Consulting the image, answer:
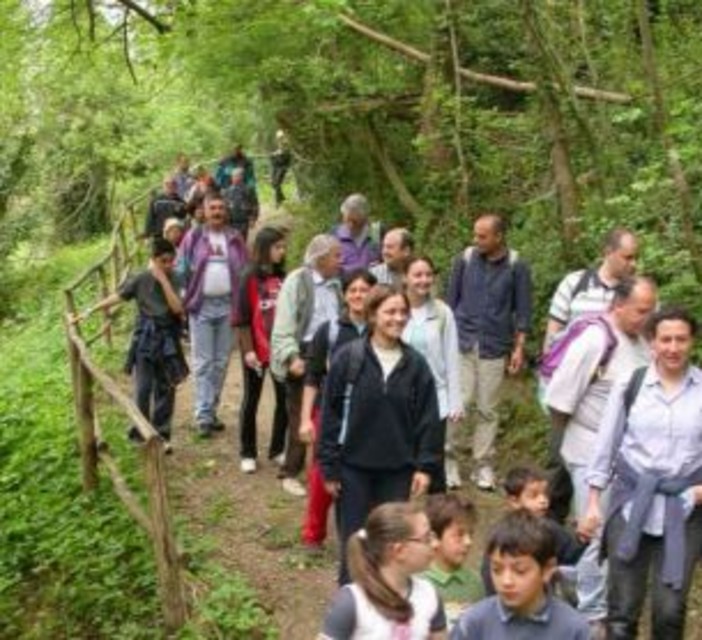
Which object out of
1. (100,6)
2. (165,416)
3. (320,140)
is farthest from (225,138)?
(165,416)

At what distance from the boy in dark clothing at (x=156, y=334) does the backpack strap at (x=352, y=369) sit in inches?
131

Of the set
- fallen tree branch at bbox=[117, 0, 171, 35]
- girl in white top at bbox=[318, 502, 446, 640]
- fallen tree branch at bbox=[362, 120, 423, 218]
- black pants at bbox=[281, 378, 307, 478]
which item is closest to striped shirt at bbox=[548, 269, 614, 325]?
black pants at bbox=[281, 378, 307, 478]

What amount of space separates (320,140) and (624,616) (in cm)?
1057

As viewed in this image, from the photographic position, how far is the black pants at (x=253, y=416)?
315 inches

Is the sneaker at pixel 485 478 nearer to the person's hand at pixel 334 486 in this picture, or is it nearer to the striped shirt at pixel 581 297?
the striped shirt at pixel 581 297

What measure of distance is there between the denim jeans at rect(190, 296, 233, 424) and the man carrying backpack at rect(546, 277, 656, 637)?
3840 mm

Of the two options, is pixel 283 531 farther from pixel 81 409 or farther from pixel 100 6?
pixel 100 6

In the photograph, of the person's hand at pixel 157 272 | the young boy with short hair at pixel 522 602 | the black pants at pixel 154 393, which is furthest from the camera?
the black pants at pixel 154 393

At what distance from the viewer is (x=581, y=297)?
6082 millimetres

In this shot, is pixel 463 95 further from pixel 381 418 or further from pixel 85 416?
pixel 381 418

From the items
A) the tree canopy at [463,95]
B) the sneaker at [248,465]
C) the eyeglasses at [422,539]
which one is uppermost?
the tree canopy at [463,95]

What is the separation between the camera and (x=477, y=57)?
11.0 metres

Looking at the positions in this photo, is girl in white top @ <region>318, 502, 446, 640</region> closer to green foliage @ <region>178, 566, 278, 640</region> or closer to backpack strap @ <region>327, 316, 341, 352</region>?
backpack strap @ <region>327, 316, 341, 352</region>

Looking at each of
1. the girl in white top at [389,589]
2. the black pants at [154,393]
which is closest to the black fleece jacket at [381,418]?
the girl in white top at [389,589]
